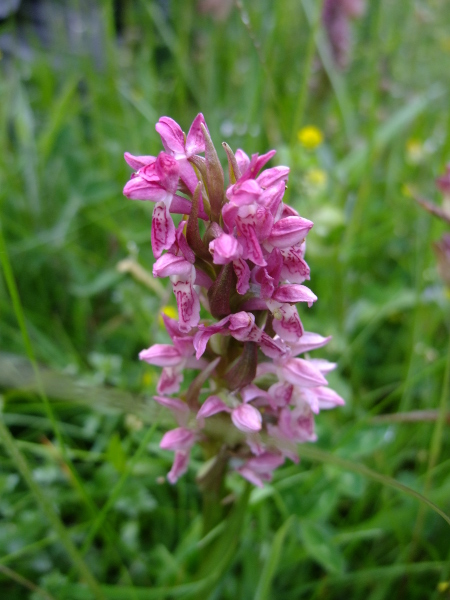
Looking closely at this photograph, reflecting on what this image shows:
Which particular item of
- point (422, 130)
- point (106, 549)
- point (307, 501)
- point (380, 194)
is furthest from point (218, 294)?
point (422, 130)

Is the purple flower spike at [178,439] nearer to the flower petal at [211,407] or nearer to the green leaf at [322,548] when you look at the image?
the flower petal at [211,407]

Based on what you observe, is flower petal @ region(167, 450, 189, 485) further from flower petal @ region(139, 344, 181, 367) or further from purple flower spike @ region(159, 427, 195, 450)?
flower petal @ region(139, 344, 181, 367)

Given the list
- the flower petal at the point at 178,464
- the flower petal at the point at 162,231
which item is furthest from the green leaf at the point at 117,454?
the flower petal at the point at 162,231

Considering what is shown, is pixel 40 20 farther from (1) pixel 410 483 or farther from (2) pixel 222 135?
(1) pixel 410 483

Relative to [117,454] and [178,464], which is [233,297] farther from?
[117,454]

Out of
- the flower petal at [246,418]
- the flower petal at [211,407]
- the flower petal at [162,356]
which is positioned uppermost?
the flower petal at [162,356]

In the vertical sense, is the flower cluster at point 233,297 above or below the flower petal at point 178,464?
above

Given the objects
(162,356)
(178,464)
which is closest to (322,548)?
(178,464)
